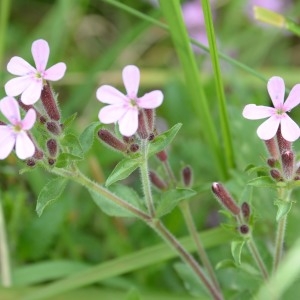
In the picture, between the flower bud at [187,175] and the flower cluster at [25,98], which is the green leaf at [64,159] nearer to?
the flower cluster at [25,98]

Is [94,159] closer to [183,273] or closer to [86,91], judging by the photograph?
[86,91]

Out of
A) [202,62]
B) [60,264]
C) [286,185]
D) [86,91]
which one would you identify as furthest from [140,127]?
[202,62]

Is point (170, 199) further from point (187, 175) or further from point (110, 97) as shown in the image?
point (110, 97)

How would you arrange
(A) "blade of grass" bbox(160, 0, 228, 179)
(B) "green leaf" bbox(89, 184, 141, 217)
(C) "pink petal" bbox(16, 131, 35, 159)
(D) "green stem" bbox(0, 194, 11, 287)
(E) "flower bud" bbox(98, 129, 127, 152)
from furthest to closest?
1. (D) "green stem" bbox(0, 194, 11, 287)
2. (A) "blade of grass" bbox(160, 0, 228, 179)
3. (B) "green leaf" bbox(89, 184, 141, 217)
4. (E) "flower bud" bbox(98, 129, 127, 152)
5. (C) "pink petal" bbox(16, 131, 35, 159)

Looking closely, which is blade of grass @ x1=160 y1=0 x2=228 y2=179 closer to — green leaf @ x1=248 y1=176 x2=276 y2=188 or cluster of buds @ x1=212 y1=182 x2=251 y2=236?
cluster of buds @ x1=212 y1=182 x2=251 y2=236

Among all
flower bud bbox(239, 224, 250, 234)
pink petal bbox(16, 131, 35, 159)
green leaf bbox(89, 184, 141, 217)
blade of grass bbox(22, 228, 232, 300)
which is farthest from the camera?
blade of grass bbox(22, 228, 232, 300)

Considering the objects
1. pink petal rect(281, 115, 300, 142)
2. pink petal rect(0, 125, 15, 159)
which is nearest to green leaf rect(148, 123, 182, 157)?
A: pink petal rect(281, 115, 300, 142)

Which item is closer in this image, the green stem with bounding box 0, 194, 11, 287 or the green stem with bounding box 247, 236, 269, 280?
the green stem with bounding box 247, 236, 269, 280
